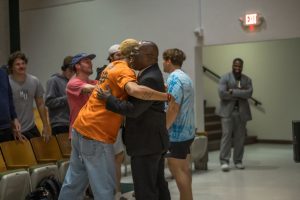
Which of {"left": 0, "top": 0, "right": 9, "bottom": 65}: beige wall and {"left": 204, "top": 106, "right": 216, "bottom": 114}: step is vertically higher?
{"left": 0, "top": 0, "right": 9, "bottom": 65}: beige wall

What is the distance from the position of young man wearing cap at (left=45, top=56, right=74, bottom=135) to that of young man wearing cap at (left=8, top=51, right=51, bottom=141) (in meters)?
0.13

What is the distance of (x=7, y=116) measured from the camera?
4641 mm

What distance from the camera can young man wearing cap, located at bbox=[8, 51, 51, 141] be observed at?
4.89m

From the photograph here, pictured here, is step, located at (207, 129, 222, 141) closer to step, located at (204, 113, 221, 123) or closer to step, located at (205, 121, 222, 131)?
step, located at (205, 121, 222, 131)

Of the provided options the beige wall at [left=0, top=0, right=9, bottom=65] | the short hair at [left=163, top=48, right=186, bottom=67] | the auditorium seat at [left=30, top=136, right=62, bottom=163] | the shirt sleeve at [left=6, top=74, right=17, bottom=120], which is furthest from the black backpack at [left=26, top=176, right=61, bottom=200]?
the beige wall at [left=0, top=0, right=9, bottom=65]

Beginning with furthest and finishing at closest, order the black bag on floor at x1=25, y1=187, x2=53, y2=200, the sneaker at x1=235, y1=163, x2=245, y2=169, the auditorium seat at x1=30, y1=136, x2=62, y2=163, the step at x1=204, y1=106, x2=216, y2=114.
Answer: the step at x1=204, y1=106, x2=216, y2=114, the sneaker at x1=235, y1=163, x2=245, y2=169, the auditorium seat at x1=30, y1=136, x2=62, y2=163, the black bag on floor at x1=25, y1=187, x2=53, y2=200

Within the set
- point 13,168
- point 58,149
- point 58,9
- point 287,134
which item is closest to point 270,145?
point 287,134

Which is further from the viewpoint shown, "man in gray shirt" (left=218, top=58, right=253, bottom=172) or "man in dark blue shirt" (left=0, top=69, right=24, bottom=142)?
"man in gray shirt" (left=218, top=58, right=253, bottom=172)

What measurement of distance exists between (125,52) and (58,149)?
223 cm

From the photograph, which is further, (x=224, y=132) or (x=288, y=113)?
(x=288, y=113)

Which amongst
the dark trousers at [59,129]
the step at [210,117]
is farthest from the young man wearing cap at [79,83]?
the step at [210,117]

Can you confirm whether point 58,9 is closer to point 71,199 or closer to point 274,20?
point 274,20

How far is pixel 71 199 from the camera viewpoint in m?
3.62

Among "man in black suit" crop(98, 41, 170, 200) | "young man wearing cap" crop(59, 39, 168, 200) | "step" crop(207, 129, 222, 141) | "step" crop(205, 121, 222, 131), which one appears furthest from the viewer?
"step" crop(205, 121, 222, 131)
